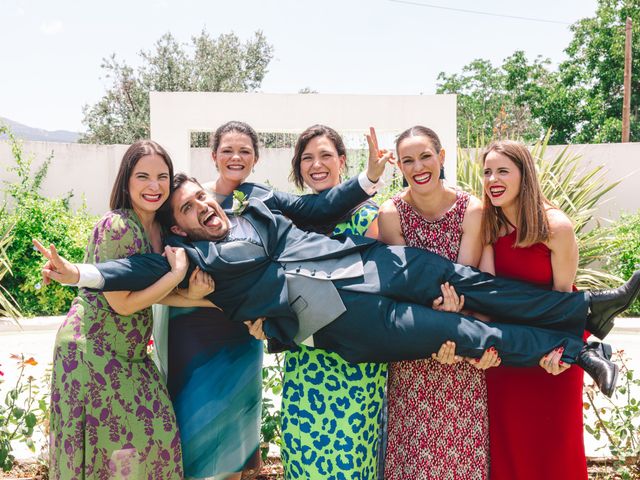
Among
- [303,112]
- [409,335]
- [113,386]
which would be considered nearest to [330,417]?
[409,335]

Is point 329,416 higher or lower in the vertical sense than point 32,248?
lower

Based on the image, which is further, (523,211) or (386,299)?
(523,211)

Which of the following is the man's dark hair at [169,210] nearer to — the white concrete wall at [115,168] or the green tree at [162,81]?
the white concrete wall at [115,168]

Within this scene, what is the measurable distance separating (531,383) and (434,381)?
1.57 feet

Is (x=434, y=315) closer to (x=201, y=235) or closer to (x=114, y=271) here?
(x=201, y=235)

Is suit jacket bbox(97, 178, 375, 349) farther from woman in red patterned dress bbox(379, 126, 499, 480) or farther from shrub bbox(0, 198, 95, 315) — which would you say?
shrub bbox(0, 198, 95, 315)

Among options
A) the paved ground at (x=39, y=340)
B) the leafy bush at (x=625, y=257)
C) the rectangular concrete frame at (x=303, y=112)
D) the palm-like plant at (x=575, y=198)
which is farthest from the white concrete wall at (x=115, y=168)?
the paved ground at (x=39, y=340)

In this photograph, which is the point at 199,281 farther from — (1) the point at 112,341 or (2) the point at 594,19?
(2) the point at 594,19

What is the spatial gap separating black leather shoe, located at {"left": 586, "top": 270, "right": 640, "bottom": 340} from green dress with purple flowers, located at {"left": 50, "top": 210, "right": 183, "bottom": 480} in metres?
2.02

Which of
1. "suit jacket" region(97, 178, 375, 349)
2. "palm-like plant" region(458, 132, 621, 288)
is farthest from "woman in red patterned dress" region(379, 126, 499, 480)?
"palm-like plant" region(458, 132, 621, 288)

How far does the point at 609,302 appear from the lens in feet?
8.87

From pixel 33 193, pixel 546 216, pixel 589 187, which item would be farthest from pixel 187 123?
pixel 546 216

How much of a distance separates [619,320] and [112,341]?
313 inches

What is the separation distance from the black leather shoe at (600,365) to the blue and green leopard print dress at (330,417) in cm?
92
